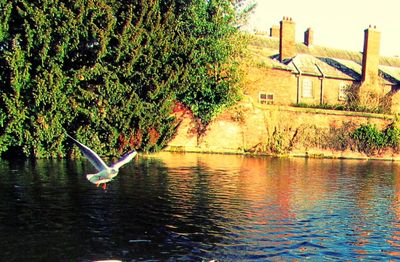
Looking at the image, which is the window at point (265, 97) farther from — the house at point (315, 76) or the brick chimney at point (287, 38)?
the brick chimney at point (287, 38)

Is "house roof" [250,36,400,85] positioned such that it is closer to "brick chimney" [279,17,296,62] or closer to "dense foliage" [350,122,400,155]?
"brick chimney" [279,17,296,62]

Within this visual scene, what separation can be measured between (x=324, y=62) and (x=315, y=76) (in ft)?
12.7

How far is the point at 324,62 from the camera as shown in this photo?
47.8m

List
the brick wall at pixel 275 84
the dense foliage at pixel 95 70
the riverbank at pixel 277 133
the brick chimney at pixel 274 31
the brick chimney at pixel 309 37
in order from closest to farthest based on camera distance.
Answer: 1. the dense foliage at pixel 95 70
2. the riverbank at pixel 277 133
3. the brick wall at pixel 275 84
4. the brick chimney at pixel 309 37
5. the brick chimney at pixel 274 31

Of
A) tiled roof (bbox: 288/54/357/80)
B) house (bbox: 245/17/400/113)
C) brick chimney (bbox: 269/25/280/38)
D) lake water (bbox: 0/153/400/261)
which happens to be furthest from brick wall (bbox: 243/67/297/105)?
lake water (bbox: 0/153/400/261)

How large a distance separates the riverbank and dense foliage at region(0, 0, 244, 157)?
415 cm

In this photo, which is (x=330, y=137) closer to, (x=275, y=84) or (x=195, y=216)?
(x=275, y=84)

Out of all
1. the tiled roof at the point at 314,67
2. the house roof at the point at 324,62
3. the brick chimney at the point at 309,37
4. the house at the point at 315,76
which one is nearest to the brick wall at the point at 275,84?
the house at the point at 315,76

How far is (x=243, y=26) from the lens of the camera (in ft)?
116

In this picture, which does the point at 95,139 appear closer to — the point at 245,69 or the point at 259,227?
the point at 245,69

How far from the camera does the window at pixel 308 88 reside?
147 feet

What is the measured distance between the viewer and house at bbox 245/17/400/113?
40.9 metres

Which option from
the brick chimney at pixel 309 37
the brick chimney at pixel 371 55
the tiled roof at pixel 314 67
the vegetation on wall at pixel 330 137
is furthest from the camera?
the brick chimney at pixel 309 37

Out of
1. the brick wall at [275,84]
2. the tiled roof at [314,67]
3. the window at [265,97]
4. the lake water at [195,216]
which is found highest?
the tiled roof at [314,67]
